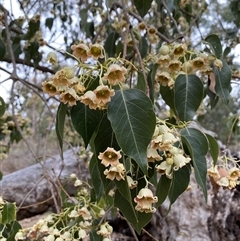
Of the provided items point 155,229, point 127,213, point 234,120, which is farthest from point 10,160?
point 127,213

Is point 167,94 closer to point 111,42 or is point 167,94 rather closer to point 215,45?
point 215,45

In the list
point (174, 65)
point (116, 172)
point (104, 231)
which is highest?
point (174, 65)

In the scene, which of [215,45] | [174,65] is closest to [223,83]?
[215,45]

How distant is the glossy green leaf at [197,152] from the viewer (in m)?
0.75

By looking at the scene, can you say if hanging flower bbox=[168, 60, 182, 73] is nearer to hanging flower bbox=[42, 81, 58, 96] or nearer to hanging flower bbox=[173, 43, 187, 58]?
hanging flower bbox=[173, 43, 187, 58]

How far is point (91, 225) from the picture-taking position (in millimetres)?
1234

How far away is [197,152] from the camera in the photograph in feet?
2.56

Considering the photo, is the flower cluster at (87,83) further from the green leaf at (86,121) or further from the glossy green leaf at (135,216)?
the glossy green leaf at (135,216)

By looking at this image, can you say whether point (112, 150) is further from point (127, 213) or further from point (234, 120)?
point (234, 120)

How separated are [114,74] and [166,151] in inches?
7.2

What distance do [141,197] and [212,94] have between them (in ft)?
2.52

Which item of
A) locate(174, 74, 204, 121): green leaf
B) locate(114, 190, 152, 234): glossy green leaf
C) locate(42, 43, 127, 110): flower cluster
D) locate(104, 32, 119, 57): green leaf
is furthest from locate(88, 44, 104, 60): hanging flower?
locate(104, 32, 119, 57): green leaf

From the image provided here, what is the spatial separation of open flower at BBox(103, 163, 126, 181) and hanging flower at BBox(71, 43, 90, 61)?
0.25 m

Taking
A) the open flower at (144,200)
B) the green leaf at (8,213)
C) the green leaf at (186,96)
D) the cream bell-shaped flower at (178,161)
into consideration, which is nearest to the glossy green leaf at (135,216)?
the open flower at (144,200)
